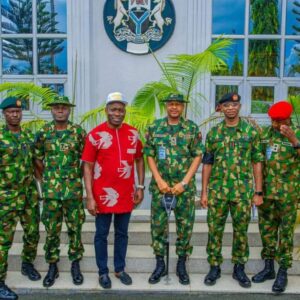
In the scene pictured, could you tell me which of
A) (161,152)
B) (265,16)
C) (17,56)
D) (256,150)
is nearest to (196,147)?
(161,152)

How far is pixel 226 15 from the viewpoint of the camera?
614cm

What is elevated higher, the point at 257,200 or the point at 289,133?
the point at 289,133

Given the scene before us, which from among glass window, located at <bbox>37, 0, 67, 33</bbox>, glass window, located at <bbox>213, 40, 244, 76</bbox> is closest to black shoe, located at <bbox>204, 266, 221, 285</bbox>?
glass window, located at <bbox>213, 40, 244, 76</bbox>

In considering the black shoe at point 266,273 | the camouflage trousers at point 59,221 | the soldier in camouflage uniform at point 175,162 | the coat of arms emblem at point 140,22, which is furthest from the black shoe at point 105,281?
the coat of arms emblem at point 140,22

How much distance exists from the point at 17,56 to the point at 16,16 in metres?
0.58

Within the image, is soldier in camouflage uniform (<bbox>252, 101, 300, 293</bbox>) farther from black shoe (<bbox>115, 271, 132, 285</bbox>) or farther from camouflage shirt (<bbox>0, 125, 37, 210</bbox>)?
camouflage shirt (<bbox>0, 125, 37, 210</bbox>)

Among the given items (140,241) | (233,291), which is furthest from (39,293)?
(233,291)

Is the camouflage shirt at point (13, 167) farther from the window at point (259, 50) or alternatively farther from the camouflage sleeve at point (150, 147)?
the window at point (259, 50)

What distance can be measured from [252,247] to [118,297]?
62.4 inches

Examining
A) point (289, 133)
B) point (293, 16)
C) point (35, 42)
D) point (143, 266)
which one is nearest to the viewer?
point (289, 133)

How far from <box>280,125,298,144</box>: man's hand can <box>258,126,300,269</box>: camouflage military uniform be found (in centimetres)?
6

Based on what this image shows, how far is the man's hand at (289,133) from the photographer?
360 cm

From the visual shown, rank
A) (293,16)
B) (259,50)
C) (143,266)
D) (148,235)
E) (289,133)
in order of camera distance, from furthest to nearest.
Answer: (259,50) → (293,16) → (148,235) → (143,266) → (289,133)

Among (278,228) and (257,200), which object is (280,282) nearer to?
(278,228)
